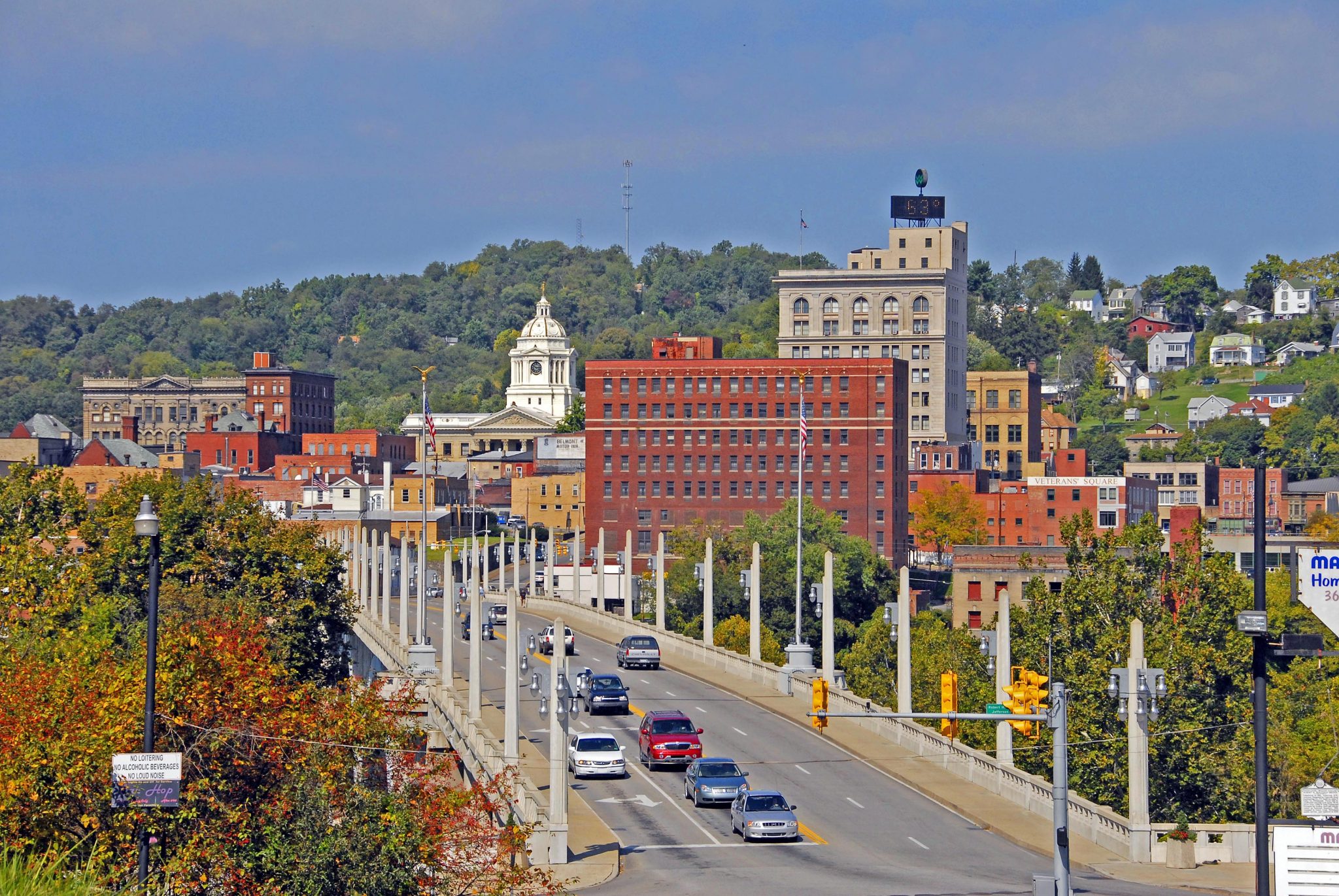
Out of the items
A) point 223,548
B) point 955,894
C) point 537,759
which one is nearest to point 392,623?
point 223,548

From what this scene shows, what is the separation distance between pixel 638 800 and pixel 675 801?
1.06m

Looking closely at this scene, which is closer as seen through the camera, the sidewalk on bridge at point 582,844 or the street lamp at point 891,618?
the sidewalk on bridge at point 582,844

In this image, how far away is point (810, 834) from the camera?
50656mm

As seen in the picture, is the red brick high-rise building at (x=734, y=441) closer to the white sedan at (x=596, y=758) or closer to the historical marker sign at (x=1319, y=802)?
the white sedan at (x=596, y=758)

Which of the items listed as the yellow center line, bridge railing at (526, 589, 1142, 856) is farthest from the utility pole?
the yellow center line

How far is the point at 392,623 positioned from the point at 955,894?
9872cm

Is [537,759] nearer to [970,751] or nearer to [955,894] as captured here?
[970,751]

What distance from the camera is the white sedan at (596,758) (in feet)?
194

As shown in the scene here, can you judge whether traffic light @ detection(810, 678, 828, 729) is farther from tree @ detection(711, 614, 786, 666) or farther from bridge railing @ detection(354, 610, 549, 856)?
tree @ detection(711, 614, 786, 666)

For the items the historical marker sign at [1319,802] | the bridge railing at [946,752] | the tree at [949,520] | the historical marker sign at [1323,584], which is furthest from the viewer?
the tree at [949,520]

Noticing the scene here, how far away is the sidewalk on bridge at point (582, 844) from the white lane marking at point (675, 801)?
239 cm

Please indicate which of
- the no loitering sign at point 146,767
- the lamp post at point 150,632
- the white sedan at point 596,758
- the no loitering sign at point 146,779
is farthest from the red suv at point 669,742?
the no loitering sign at point 146,767

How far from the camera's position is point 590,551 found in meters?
181

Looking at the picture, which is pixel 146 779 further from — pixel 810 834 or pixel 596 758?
pixel 596 758
